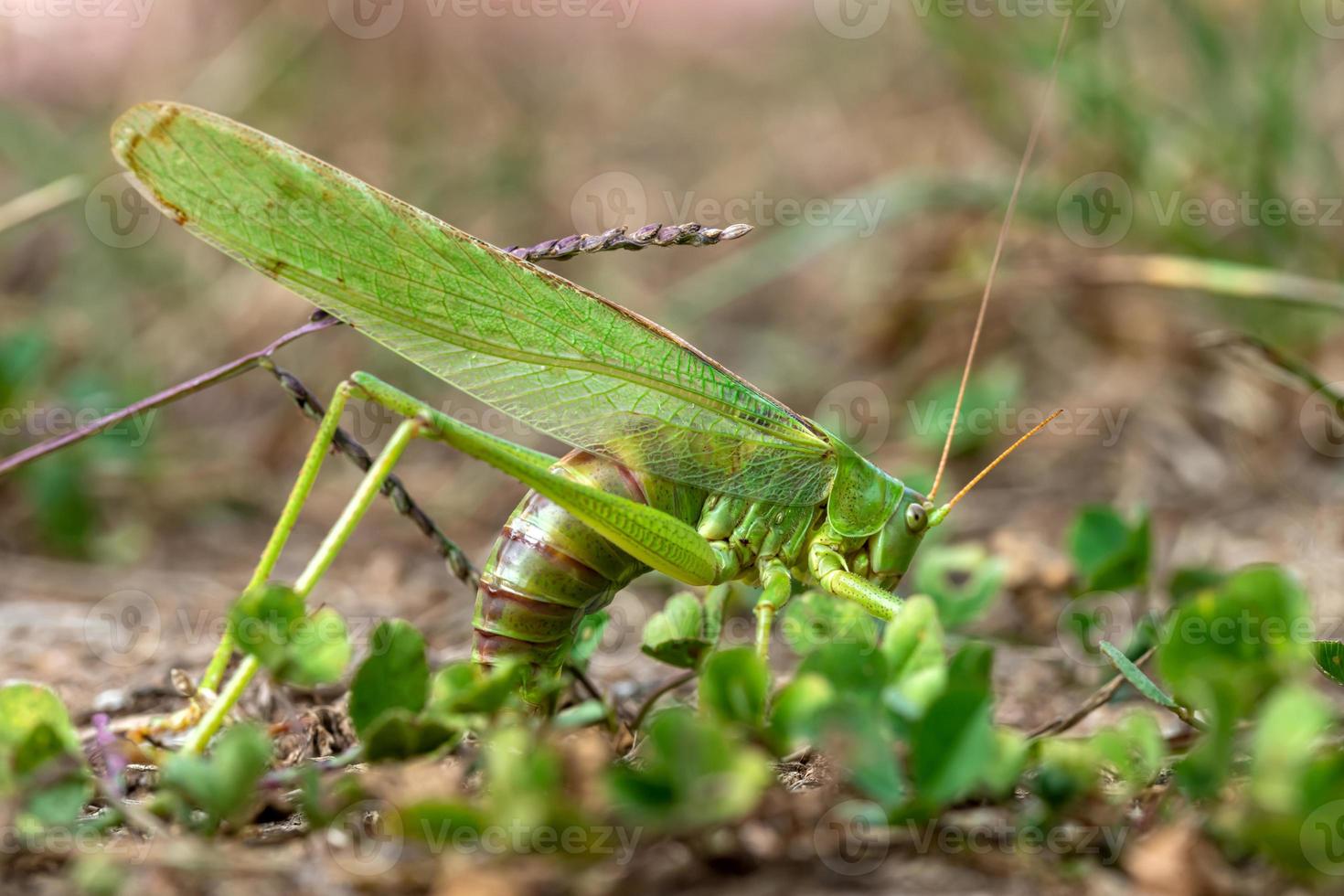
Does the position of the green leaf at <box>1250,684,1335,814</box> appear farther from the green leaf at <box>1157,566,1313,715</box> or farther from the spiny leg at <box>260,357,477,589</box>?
the spiny leg at <box>260,357,477,589</box>

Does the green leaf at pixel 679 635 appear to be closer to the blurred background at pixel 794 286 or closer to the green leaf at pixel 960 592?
the green leaf at pixel 960 592

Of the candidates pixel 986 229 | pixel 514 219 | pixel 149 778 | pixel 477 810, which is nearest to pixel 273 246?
pixel 149 778

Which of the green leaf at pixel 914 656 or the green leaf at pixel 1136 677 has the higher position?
the green leaf at pixel 914 656

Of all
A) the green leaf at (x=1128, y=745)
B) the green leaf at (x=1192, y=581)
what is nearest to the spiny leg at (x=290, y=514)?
the green leaf at (x=1128, y=745)

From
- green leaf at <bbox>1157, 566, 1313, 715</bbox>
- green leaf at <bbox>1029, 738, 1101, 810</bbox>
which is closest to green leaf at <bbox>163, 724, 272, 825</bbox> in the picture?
green leaf at <bbox>1029, 738, 1101, 810</bbox>

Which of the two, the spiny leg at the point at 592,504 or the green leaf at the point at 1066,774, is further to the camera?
the spiny leg at the point at 592,504

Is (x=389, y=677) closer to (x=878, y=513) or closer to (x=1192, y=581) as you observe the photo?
(x=878, y=513)

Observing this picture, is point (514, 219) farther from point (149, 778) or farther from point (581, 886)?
point (581, 886)
